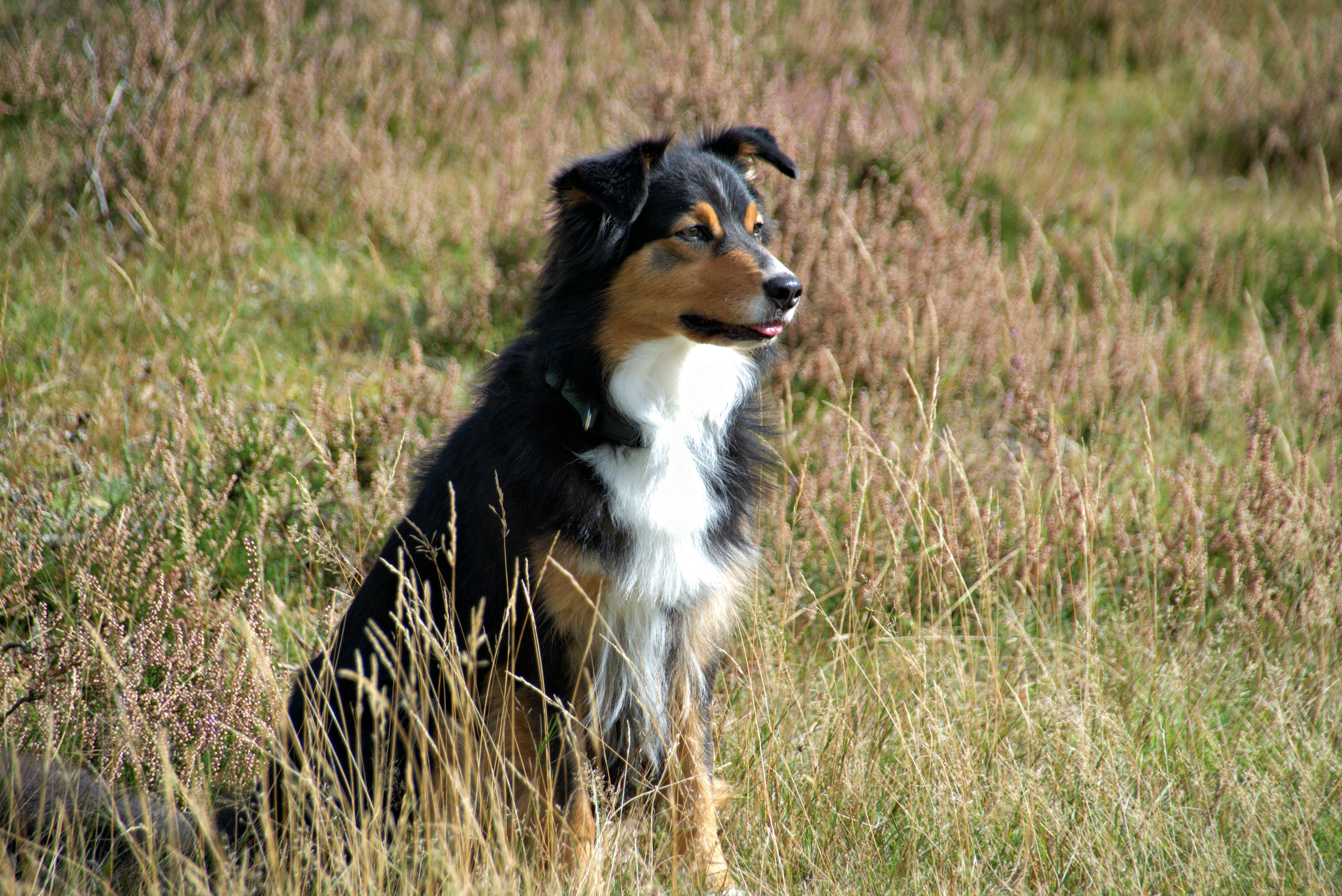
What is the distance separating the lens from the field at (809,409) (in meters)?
2.49

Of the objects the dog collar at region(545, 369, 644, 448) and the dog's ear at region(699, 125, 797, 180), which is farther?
the dog's ear at region(699, 125, 797, 180)

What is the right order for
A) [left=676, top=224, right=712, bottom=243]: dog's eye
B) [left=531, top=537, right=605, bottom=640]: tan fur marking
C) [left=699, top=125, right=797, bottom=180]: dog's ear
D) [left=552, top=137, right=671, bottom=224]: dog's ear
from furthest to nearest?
[left=699, top=125, right=797, bottom=180]: dog's ear → [left=676, top=224, right=712, bottom=243]: dog's eye → [left=552, top=137, right=671, bottom=224]: dog's ear → [left=531, top=537, right=605, bottom=640]: tan fur marking

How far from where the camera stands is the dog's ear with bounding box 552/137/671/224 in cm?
249

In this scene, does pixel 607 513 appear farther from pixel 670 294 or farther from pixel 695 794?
pixel 695 794

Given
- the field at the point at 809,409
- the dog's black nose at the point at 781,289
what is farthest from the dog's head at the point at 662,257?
the field at the point at 809,409


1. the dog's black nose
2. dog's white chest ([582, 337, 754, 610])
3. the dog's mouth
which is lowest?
dog's white chest ([582, 337, 754, 610])

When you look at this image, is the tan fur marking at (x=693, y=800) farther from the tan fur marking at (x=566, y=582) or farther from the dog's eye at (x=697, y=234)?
the dog's eye at (x=697, y=234)

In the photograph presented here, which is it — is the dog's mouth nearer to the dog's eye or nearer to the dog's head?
the dog's head

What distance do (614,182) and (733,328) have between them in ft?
1.61

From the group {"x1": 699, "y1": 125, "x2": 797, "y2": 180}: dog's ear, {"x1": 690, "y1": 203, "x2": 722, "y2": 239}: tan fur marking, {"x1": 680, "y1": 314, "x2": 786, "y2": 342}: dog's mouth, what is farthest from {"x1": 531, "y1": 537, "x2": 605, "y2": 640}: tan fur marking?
{"x1": 699, "y1": 125, "x2": 797, "y2": 180}: dog's ear

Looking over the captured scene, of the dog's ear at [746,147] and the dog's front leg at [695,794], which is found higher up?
the dog's ear at [746,147]

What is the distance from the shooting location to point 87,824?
7.26 feet

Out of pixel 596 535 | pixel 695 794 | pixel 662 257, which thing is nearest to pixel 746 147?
pixel 662 257

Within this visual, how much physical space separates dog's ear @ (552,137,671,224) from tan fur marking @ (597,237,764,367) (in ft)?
0.45
